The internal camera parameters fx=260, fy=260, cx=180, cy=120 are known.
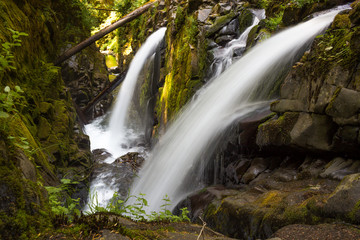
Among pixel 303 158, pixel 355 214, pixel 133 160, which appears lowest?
pixel 133 160

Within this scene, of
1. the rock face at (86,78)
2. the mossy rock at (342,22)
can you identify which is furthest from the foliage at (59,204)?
the rock face at (86,78)

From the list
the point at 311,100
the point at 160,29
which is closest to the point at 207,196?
the point at 311,100

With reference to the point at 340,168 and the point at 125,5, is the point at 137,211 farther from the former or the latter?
the point at 125,5

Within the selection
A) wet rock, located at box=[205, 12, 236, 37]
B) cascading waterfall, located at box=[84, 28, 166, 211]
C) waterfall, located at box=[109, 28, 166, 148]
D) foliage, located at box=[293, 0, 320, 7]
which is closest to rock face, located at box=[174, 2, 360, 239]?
foliage, located at box=[293, 0, 320, 7]

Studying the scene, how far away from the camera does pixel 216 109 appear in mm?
7004

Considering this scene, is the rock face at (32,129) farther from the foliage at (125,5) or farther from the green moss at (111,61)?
the foliage at (125,5)

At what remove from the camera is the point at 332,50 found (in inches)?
159

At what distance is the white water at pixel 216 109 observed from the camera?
6.13 m

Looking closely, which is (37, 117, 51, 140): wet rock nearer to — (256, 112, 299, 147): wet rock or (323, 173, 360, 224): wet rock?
(256, 112, 299, 147): wet rock

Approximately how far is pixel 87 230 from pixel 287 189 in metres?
2.79

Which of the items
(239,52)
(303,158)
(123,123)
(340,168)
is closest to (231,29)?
(239,52)

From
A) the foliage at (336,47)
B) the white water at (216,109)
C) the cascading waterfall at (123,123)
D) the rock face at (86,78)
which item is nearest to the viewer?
the foliage at (336,47)

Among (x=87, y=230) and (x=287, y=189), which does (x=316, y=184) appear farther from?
(x=87, y=230)

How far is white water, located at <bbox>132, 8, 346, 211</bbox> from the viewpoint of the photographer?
20.1ft
